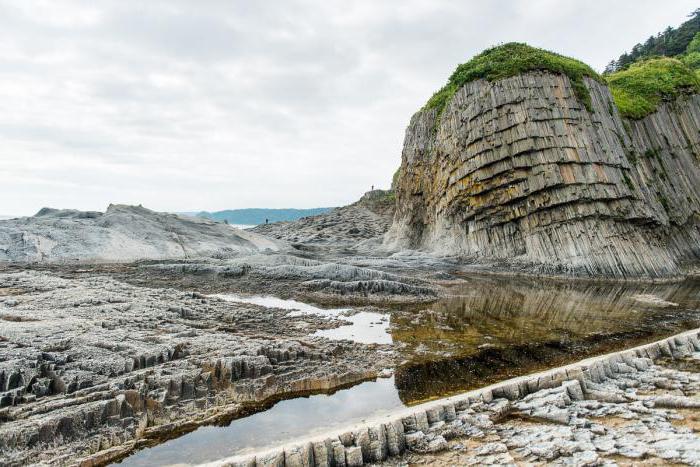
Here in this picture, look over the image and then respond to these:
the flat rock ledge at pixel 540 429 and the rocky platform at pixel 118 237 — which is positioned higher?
the rocky platform at pixel 118 237

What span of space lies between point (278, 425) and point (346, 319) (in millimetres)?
7426

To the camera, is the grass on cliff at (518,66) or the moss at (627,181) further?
the grass on cliff at (518,66)

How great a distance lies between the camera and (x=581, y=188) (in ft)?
84.4

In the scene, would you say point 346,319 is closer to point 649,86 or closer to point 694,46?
point 649,86

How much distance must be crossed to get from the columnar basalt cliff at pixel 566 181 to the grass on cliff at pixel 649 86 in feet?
2.87

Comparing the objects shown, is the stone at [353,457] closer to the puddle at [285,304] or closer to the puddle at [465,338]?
the puddle at [465,338]

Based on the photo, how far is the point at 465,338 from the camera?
40.0 feet

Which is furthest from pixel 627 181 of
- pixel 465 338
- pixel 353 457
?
pixel 353 457

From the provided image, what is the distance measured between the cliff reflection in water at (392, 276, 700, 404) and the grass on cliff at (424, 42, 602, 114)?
48.8 ft

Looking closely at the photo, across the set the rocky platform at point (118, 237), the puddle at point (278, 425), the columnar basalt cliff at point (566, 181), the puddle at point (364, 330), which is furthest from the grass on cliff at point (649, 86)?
the puddle at point (278, 425)

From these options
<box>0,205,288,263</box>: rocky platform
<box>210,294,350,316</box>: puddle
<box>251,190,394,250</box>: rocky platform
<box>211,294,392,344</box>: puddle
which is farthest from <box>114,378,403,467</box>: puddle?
<box>251,190,394,250</box>: rocky platform

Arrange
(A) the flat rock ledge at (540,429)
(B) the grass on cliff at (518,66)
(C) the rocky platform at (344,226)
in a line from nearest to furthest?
(A) the flat rock ledge at (540,429) < (B) the grass on cliff at (518,66) < (C) the rocky platform at (344,226)

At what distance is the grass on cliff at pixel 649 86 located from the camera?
108 feet

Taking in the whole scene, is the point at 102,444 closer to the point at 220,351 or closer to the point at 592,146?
the point at 220,351
